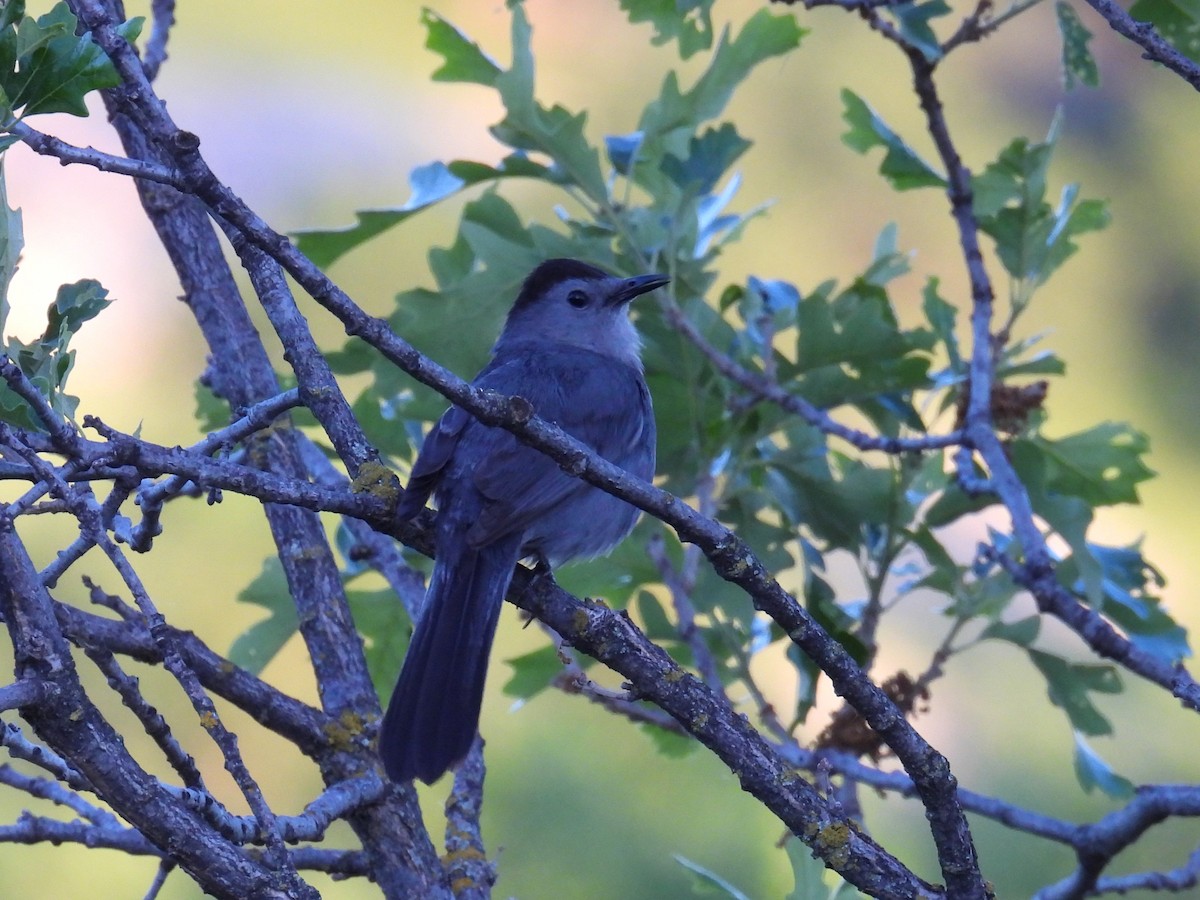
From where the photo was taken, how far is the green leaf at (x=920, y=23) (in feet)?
10.5

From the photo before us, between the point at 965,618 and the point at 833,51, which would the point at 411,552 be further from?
the point at 833,51

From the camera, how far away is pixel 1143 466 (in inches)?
137

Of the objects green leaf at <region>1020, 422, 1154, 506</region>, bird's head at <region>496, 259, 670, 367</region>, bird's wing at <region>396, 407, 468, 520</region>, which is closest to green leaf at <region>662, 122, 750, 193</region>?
bird's head at <region>496, 259, 670, 367</region>

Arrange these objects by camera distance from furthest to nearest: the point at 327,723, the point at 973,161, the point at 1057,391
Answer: the point at 973,161 → the point at 1057,391 → the point at 327,723

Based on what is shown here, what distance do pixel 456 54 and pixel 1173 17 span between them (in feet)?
5.14

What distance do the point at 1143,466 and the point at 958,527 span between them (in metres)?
4.56

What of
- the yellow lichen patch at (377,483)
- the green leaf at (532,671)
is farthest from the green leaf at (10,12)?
the green leaf at (532,671)

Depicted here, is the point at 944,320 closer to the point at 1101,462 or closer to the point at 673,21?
the point at 1101,462

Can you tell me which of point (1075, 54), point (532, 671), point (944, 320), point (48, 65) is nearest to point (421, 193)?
point (532, 671)

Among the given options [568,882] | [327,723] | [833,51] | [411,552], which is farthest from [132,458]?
[833,51]

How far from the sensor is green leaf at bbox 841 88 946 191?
3604mm

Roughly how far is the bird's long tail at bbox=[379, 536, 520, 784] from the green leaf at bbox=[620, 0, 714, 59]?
3.97 ft

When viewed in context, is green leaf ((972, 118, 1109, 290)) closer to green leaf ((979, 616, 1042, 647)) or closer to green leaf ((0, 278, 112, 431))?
green leaf ((979, 616, 1042, 647))

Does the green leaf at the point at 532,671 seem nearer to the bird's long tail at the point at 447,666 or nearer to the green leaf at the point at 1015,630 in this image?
the bird's long tail at the point at 447,666
